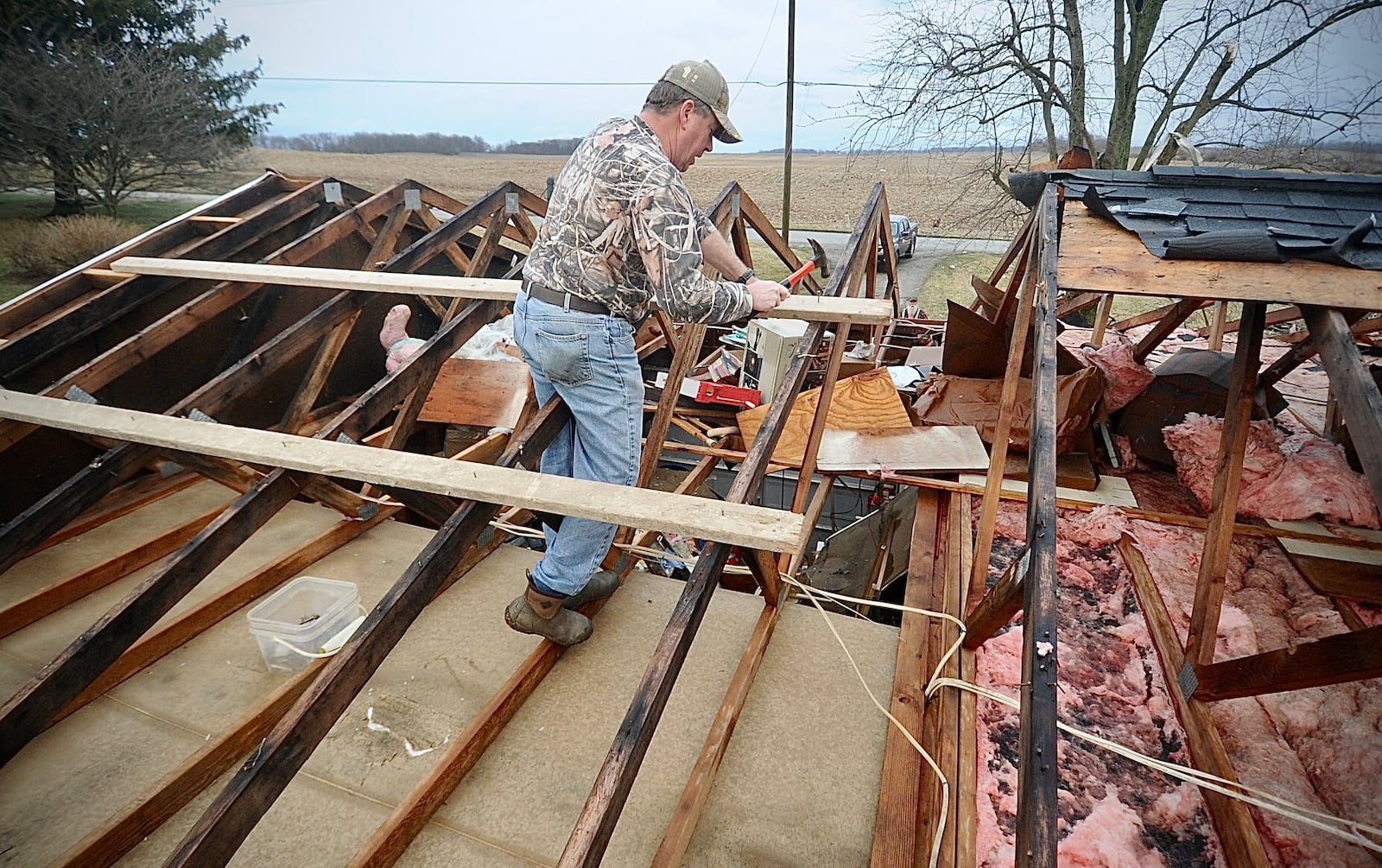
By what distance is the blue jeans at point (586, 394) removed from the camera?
2.24m

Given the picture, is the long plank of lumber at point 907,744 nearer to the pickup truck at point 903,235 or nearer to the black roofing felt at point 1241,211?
the black roofing felt at point 1241,211

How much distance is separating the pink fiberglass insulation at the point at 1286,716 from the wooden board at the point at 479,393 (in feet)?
13.5

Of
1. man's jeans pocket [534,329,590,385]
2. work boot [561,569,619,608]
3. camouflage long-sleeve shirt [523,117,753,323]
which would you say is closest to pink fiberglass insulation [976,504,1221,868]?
work boot [561,569,619,608]

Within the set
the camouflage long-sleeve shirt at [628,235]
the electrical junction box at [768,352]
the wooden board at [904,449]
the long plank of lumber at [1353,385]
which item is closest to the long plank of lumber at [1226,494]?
the long plank of lumber at [1353,385]

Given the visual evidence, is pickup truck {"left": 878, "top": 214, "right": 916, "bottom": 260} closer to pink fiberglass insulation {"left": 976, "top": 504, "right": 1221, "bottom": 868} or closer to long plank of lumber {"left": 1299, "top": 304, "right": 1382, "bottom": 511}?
pink fiberglass insulation {"left": 976, "top": 504, "right": 1221, "bottom": 868}

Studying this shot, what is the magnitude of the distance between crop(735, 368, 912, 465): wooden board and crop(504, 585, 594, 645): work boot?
2048 mm

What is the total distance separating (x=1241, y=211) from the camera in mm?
2764

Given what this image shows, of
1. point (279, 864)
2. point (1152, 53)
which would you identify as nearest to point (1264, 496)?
point (279, 864)

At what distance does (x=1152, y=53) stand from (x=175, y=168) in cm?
2316

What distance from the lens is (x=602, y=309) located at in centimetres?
224

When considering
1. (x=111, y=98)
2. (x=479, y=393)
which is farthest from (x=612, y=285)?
(x=111, y=98)

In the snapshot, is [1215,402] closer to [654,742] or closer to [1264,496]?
[1264,496]

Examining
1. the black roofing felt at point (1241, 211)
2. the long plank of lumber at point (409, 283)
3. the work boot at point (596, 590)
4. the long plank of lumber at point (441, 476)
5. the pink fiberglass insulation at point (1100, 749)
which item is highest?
the black roofing felt at point (1241, 211)

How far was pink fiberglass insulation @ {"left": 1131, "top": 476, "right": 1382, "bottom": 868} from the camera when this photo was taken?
6.55ft
